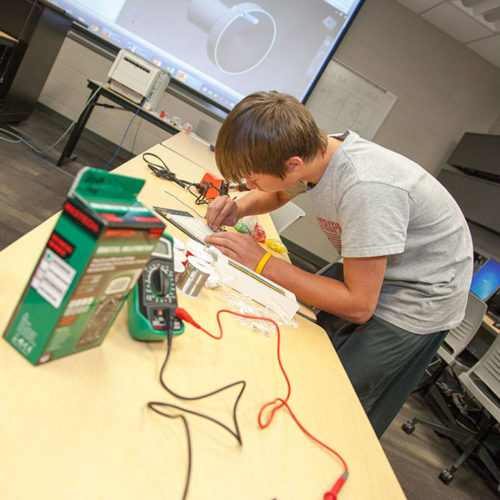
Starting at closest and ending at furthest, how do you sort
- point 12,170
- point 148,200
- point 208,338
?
point 208,338, point 148,200, point 12,170

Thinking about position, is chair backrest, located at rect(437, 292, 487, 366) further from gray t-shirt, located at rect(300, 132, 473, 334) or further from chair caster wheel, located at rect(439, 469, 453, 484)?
gray t-shirt, located at rect(300, 132, 473, 334)

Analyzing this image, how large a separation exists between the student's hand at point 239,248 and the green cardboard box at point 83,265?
58 cm

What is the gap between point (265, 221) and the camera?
1.99 meters

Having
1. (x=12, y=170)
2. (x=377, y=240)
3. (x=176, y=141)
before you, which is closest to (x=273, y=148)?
(x=377, y=240)

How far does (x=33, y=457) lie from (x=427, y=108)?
16.1ft

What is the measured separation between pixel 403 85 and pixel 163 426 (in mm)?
4663

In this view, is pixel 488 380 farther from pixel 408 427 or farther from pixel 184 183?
pixel 184 183

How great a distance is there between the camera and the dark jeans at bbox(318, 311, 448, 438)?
3.72 feet

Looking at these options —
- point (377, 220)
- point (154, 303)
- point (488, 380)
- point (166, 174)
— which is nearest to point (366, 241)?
point (377, 220)

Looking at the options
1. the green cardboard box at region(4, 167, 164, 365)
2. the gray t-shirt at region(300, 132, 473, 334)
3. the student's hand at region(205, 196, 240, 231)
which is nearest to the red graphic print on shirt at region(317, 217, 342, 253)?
the gray t-shirt at region(300, 132, 473, 334)

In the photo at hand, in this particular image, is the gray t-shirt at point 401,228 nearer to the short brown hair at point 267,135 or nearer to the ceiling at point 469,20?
the short brown hair at point 267,135

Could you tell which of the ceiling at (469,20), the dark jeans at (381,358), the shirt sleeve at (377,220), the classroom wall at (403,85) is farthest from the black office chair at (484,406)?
the ceiling at (469,20)

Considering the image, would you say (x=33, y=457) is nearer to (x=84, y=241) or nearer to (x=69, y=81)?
(x=84, y=241)

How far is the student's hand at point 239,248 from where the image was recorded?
1.06m
